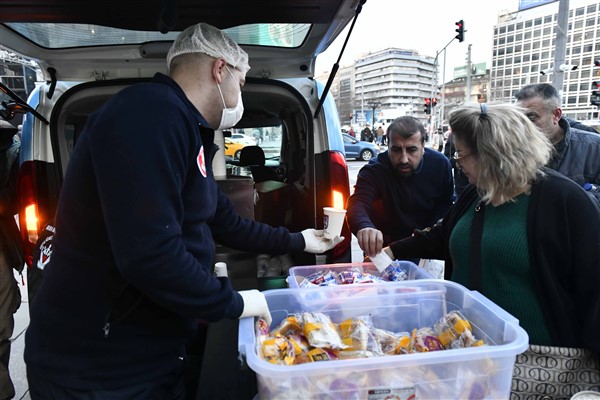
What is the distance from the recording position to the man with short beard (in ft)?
8.87

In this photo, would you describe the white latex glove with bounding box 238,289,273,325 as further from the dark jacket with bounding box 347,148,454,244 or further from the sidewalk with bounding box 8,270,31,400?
the sidewalk with bounding box 8,270,31,400

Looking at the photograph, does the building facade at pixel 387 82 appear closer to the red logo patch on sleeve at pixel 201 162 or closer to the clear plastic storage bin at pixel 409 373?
the red logo patch on sleeve at pixel 201 162

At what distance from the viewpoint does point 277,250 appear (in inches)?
74.1

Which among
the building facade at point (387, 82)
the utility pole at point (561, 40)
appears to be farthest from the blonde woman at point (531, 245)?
the building facade at point (387, 82)

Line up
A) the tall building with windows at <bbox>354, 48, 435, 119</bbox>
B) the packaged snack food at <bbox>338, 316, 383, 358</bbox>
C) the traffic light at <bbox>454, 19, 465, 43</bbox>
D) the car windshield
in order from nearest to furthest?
the packaged snack food at <bbox>338, 316, 383, 358</bbox>
the car windshield
the traffic light at <bbox>454, 19, 465, 43</bbox>
the tall building with windows at <bbox>354, 48, 435, 119</bbox>

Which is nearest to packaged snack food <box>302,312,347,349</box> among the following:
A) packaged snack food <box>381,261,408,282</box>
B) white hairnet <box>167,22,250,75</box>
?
packaged snack food <box>381,261,408,282</box>

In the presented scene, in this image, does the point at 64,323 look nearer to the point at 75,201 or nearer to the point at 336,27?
the point at 75,201

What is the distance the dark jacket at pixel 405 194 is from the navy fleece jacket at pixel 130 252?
1671mm

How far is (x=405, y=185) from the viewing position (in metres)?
2.80

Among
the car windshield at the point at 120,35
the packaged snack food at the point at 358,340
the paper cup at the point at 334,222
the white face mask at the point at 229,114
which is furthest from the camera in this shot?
the car windshield at the point at 120,35

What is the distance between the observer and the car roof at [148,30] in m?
1.76

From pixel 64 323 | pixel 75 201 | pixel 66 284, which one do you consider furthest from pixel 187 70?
pixel 64 323

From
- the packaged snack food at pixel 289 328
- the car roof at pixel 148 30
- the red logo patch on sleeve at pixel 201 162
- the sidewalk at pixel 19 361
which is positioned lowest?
the sidewalk at pixel 19 361

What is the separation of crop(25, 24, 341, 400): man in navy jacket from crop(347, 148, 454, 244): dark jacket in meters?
1.60
